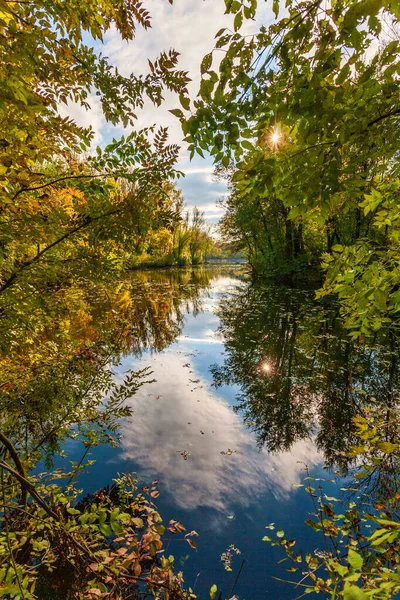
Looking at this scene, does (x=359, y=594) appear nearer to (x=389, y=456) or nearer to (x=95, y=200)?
(x=95, y=200)

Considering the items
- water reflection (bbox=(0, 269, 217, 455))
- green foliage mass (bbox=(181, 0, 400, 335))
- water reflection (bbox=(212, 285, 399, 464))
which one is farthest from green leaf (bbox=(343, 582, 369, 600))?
water reflection (bbox=(212, 285, 399, 464))

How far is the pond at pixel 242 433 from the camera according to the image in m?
3.32

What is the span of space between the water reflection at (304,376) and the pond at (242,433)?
0.10 ft

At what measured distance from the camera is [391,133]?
178 cm

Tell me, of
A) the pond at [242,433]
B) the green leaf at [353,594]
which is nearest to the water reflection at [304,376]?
the pond at [242,433]

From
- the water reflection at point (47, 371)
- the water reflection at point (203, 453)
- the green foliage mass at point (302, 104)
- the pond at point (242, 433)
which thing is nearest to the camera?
the green foliage mass at point (302, 104)

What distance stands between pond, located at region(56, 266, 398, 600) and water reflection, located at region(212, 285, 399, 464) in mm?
32

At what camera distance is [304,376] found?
7.37 metres

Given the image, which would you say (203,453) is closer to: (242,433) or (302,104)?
(242,433)

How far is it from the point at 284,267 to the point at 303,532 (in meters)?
22.2

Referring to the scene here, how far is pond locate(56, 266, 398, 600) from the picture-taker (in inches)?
131

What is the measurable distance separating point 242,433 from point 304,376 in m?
2.87

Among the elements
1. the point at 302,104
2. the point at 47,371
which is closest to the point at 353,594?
the point at 302,104

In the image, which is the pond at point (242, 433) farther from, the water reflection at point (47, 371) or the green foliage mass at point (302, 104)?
the green foliage mass at point (302, 104)
